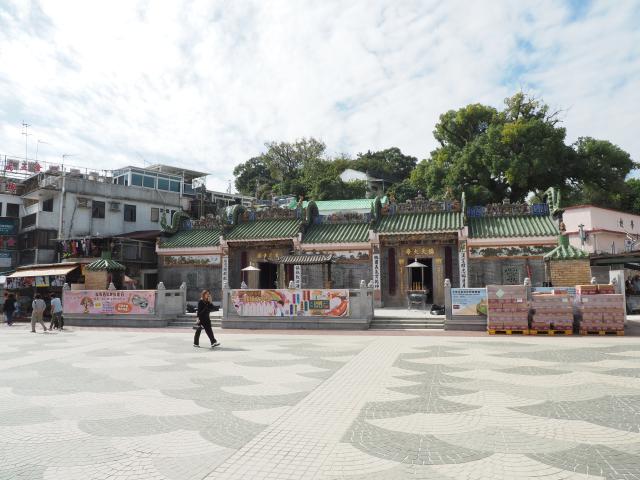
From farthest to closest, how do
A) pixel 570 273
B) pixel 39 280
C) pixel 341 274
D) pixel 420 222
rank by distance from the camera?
pixel 39 280
pixel 341 274
pixel 420 222
pixel 570 273

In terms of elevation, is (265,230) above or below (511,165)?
below

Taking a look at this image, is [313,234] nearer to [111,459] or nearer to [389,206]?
[389,206]

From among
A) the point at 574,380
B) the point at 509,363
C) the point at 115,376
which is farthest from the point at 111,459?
the point at 509,363

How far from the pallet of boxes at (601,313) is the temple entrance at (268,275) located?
647 inches

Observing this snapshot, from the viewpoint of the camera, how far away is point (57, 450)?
5.24 meters

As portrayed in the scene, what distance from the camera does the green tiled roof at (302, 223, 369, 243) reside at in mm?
24697

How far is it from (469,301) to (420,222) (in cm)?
814

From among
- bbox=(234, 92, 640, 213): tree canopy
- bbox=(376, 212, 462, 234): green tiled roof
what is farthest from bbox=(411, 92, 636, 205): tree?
bbox=(376, 212, 462, 234): green tiled roof

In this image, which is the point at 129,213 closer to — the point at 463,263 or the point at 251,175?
the point at 463,263

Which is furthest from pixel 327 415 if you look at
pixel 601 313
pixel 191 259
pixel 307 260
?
pixel 191 259

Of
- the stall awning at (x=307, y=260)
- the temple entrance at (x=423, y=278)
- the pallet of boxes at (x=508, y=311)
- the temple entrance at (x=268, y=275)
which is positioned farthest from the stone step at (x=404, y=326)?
the temple entrance at (x=268, y=275)

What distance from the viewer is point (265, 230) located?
26875 millimetres

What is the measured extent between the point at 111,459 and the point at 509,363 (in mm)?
8194

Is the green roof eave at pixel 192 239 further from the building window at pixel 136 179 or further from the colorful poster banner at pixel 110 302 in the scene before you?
the building window at pixel 136 179
